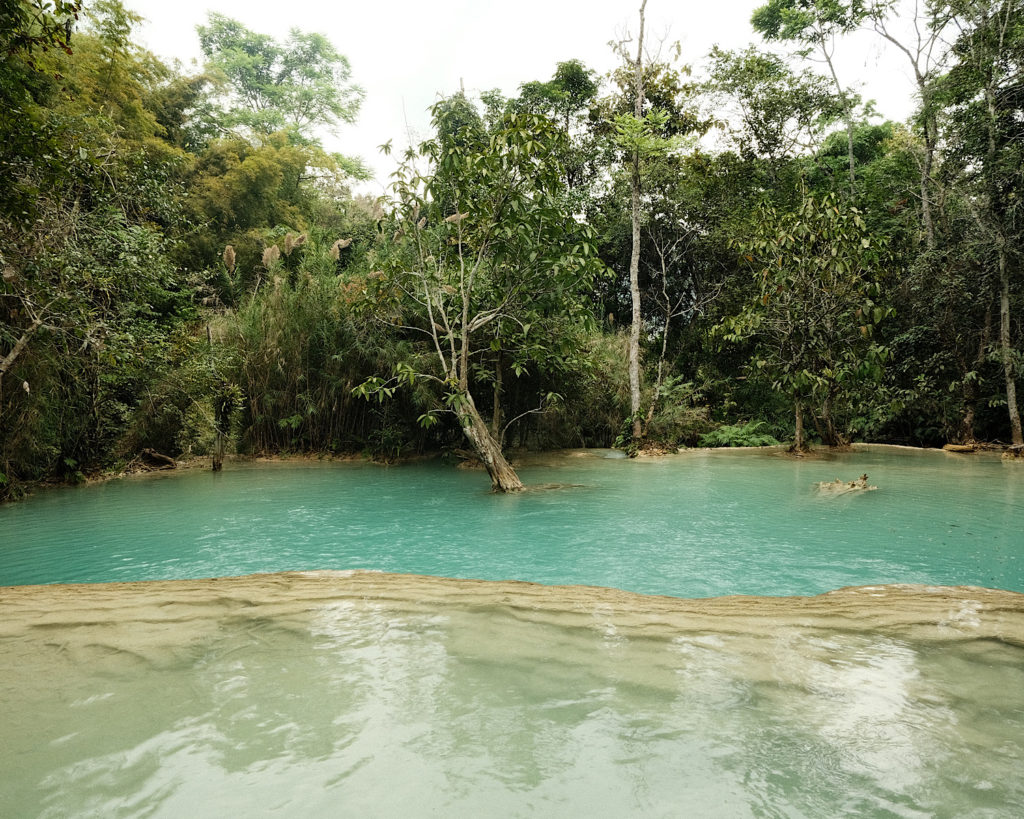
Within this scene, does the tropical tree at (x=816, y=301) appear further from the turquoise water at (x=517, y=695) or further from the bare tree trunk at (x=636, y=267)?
the turquoise water at (x=517, y=695)

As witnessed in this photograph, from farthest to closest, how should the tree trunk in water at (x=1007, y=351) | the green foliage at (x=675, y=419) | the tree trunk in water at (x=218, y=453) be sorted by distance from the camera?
the green foliage at (x=675, y=419)
the tree trunk in water at (x=1007, y=351)
the tree trunk in water at (x=218, y=453)

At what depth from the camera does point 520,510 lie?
647cm

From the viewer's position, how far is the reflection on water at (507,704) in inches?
59.1

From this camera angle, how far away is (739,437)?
13.1 meters

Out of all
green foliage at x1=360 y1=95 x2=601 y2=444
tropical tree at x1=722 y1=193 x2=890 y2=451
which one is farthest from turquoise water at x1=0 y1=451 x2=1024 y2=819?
tropical tree at x1=722 y1=193 x2=890 y2=451

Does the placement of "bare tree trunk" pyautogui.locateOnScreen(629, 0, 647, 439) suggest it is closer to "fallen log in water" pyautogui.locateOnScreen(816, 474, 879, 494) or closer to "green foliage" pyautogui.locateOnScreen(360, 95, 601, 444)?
"green foliage" pyautogui.locateOnScreen(360, 95, 601, 444)

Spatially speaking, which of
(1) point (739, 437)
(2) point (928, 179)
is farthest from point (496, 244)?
(2) point (928, 179)

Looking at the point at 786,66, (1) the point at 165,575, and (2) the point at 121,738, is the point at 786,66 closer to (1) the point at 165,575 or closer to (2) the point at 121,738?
(1) the point at 165,575

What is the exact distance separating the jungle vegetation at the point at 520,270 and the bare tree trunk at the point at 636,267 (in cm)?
9

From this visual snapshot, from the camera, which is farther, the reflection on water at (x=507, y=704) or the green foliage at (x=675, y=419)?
the green foliage at (x=675, y=419)

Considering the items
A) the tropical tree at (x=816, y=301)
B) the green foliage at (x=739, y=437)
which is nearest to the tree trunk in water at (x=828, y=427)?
the tropical tree at (x=816, y=301)

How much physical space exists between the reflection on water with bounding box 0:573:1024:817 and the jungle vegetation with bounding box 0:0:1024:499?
3463 millimetres

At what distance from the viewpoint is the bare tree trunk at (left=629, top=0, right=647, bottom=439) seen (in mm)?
11977

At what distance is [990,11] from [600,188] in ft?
29.7
